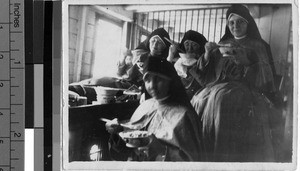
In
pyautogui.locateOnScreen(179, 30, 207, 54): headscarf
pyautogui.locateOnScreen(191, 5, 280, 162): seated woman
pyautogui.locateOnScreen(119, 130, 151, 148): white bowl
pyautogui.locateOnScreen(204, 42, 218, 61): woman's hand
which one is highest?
pyautogui.locateOnScreen(179, 30, 207, 54): headscarf

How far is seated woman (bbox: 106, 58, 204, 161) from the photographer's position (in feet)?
3.74

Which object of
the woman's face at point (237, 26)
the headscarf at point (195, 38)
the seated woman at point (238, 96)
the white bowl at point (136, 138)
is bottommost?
the white bowl at point (136, 138)

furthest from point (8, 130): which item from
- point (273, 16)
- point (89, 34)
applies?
point (273, 16)

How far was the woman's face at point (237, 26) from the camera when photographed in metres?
1.14

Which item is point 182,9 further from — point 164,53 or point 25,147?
point 25,147

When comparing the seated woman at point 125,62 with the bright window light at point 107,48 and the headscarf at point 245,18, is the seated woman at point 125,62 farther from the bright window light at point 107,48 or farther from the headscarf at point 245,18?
the headscarf at point 245,18

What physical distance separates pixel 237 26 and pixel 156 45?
0.76 feet

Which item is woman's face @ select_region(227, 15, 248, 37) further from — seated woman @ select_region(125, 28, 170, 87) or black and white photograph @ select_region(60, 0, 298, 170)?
seated woman @ select_region(125, 28, 170, 87)

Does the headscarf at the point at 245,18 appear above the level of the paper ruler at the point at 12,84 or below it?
above

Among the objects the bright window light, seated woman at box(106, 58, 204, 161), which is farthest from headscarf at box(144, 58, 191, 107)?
the bright window light

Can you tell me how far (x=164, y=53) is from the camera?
1.15 metres

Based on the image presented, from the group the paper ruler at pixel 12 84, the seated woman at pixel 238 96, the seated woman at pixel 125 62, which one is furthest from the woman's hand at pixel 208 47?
the paper ruler at pixel 12 84

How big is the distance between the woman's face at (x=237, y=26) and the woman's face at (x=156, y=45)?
20cm

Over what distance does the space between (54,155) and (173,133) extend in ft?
1.13
